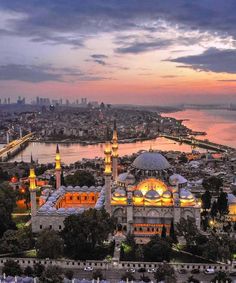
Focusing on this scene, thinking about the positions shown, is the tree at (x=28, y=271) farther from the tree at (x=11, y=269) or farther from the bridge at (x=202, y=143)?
the bridge at (x=202, y=143)

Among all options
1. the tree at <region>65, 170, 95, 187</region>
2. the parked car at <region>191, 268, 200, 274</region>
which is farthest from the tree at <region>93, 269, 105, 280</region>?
the tree at <region>65, 170, 95, 187</region>

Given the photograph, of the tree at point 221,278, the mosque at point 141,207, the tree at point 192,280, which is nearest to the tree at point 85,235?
the mosque at point 141,207

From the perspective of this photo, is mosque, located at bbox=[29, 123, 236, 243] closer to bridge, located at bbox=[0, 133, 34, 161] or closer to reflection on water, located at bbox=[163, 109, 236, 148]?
bridge, located at bbox=[0, 133, 34, 161]

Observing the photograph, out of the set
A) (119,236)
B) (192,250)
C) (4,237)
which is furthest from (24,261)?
(192,250)

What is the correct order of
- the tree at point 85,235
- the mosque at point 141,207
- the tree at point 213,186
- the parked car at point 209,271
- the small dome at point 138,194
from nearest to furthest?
1. the parked car at point 209,271
2. the tree at point 85,235
3. the mosque at point 141,207
4. the small dome at point 138,194
5. the tree at point 213,186

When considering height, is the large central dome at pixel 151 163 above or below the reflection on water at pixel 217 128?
above
